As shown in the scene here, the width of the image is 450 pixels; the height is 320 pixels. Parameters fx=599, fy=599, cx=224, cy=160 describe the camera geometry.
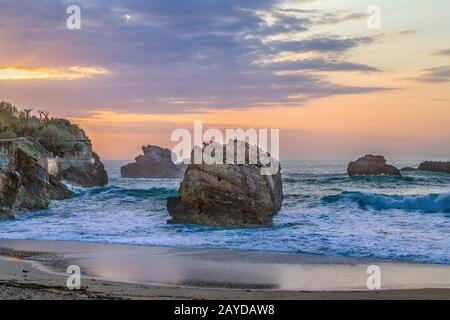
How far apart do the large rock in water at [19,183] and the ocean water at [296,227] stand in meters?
0.84

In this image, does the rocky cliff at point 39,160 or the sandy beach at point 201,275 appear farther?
the rocky cliff at point 39,160

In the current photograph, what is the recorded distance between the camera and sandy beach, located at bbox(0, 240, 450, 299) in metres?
12.9

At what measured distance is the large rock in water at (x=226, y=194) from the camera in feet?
86.9

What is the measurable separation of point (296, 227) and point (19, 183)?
51.9 feet

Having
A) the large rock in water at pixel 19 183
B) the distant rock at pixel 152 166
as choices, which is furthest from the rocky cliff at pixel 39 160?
the distant rock at pixel 152 166

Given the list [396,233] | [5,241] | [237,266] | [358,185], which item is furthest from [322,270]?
[358,185]

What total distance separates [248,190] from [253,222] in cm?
143

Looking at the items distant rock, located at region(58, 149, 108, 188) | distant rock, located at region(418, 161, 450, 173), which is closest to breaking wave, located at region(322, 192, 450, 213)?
distant rock, located at region(58, 149, 108, 188)

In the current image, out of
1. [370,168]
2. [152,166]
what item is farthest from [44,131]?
[152,166]

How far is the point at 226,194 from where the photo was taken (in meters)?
26.4

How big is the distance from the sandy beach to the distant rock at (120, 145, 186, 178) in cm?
8797

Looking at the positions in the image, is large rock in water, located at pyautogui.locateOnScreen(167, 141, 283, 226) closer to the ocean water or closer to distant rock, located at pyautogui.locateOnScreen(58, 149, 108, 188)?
the ocean water
